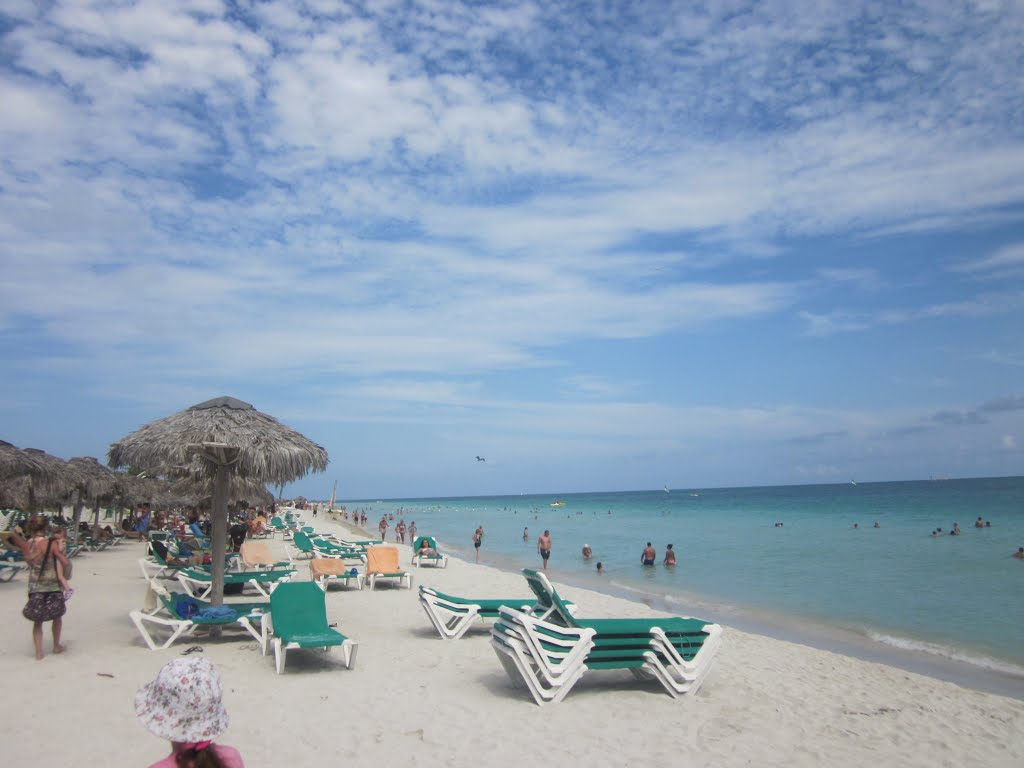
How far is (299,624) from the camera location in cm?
681

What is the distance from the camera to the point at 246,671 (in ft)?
21.1

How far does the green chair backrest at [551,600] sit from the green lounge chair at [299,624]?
6.04ft

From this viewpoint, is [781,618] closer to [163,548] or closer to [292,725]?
[292,725]

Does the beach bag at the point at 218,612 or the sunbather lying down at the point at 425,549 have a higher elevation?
the beach bag at the point at 218,612

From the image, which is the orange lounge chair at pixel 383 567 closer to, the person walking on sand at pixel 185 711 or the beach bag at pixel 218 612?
the beach bag at pixel 218 612

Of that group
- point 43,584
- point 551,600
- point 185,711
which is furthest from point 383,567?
point 185,711

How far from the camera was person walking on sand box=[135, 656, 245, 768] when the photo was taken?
1.77m

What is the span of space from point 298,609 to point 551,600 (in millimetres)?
2540

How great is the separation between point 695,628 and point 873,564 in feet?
61.4

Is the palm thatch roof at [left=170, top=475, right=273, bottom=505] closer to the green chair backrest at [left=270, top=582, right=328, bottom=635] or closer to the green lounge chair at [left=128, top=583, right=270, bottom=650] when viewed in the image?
the green lounge chair at [left=128, top=583, right=270, bottom=650]

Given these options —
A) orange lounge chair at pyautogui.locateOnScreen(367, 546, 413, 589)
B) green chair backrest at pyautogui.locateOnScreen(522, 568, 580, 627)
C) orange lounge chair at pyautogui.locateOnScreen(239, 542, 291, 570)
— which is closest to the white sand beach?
green chair backrest at pyautogui.locateOnScreen(522, 568, 580, 627)

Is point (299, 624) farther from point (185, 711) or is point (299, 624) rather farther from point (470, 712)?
point (185, 711)

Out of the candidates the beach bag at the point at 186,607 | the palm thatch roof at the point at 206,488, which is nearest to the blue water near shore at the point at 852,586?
the palm thatch roof at the point at 206,488

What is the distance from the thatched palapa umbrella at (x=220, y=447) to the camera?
7.93m
